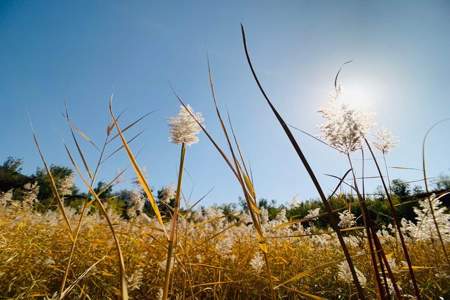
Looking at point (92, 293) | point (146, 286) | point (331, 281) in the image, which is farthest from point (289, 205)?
point (92, 293)

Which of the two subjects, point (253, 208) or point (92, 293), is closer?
point (253, 208)

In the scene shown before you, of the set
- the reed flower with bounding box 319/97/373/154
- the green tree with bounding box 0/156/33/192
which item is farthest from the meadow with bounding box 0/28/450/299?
the green tree with bounding box 0/156/33/192

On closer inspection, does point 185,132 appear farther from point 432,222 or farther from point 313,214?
point 313,214

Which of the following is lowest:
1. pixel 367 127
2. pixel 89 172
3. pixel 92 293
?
pixel 92 293

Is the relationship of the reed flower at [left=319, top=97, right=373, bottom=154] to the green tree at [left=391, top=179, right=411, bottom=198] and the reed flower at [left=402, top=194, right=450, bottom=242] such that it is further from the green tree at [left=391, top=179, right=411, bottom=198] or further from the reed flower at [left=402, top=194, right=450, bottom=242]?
the reed flower at [left=402, top=194, right=450, bottom=242]

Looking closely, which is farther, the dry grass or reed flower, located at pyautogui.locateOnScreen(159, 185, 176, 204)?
reed flower, located at pyautogui.locateOnScreen(159, 185, 176, 204)

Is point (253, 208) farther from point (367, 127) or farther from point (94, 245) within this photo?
point (94, 245)

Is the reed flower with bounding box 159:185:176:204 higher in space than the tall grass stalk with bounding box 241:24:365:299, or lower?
higher

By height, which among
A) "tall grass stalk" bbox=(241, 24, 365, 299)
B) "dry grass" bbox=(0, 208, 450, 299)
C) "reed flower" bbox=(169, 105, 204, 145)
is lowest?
"dry grass" bbox=(0, 208, 450, 299)

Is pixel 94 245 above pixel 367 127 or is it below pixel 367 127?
below

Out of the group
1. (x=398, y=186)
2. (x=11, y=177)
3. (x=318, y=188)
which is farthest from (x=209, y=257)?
(x=11, y=177)

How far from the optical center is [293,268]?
2.80 metres

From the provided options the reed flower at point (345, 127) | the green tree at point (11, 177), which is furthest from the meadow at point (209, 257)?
the green tree at point (11, 177)

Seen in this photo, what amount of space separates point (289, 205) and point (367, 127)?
10.9 feet
